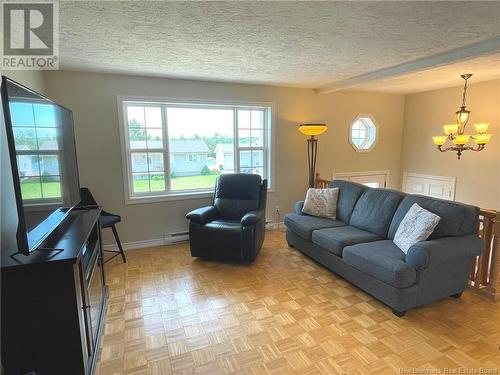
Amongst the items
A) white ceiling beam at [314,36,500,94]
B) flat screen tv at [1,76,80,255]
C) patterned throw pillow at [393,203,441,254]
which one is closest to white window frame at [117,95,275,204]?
white ceiling beam at [314,36,500,94]

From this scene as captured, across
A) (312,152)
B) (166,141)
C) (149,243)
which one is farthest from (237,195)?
(312,152)

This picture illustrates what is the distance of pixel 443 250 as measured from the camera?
2.24 meters

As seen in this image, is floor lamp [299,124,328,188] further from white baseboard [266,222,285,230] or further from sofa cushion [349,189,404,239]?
sofa cushion [349,189,404,239]

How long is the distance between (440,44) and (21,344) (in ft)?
12.2

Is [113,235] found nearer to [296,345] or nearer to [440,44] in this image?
[296,345]

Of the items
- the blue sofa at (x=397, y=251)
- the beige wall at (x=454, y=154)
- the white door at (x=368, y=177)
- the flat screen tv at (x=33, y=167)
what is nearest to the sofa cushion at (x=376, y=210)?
the blue sofa at (x=397, y=251)

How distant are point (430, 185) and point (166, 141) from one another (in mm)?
4602

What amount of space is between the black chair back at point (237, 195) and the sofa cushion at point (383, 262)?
1408 mm

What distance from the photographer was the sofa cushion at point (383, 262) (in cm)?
219

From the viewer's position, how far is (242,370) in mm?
1767

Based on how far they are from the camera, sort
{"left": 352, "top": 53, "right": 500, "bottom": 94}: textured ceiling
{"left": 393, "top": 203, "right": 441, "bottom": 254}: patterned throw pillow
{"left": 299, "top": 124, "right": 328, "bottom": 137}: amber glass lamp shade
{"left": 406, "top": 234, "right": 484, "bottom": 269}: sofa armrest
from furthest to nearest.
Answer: {"left": 299, "top": 124, "right": 328, "bottom": 137}: amber glass lamp shade → {"left": 352, "top": 53, "right": 500, "bottom": 94}: textured ceiling → {"left": 393, "top": 203, "right": 441, "bottom": 254}: patterned throw pillow → {"left": 406, "top": 234, "right": 484, "bottom": 269}: sofa armrest

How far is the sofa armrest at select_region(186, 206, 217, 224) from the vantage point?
10.8 feet

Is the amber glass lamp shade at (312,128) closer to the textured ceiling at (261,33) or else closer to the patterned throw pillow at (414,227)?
the textured ceiling at (261,33)

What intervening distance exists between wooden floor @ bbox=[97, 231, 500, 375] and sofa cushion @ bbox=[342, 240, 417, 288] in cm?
31
